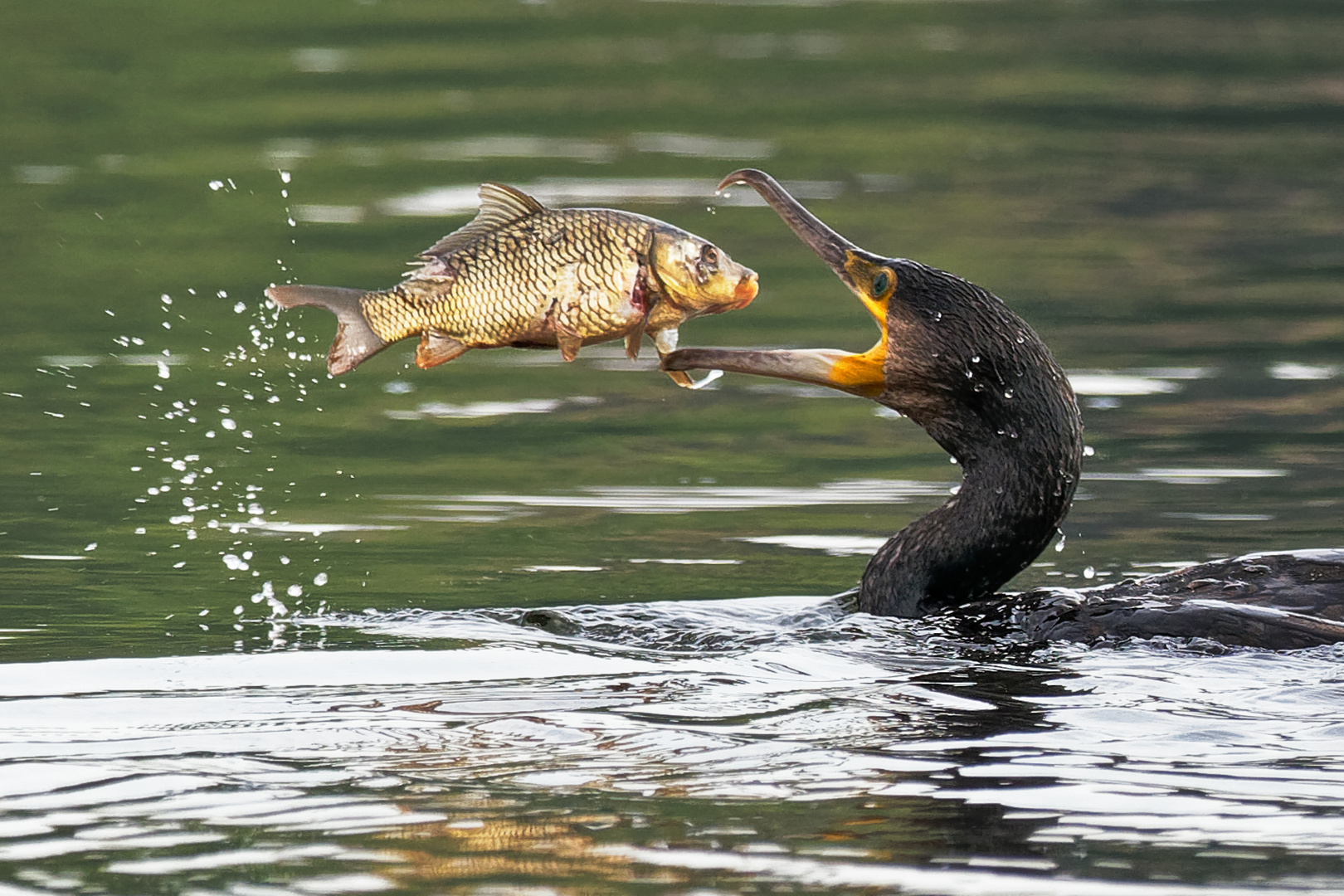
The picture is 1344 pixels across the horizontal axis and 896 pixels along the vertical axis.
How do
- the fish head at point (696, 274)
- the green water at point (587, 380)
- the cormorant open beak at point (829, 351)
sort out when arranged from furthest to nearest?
the cormorant open beak at point (829, 351)
the fish head at point (696, 274)
the green water at point (587, 380)

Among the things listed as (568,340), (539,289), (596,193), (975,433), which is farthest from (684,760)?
(596,193)

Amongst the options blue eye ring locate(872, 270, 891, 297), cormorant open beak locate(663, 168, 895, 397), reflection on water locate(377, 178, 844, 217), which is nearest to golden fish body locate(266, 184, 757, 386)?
cormorant open beak locate(663, 168, 895, 397)

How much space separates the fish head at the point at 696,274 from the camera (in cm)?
607

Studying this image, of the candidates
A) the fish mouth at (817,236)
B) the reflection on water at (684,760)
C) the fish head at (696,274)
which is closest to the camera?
the reflection on water at (684,760)

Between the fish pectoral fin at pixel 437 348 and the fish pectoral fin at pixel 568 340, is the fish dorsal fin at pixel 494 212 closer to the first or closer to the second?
the fish pectoral fin at pixel 437 348

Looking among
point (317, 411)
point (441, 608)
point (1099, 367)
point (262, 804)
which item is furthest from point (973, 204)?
point (262, 804)

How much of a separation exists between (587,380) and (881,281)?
4.60 meters

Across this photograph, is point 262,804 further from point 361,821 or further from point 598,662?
point 598,662

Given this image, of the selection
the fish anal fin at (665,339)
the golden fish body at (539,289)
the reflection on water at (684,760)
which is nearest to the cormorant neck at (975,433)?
the reflection on water at (684,760)

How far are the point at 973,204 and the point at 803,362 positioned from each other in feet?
30.5

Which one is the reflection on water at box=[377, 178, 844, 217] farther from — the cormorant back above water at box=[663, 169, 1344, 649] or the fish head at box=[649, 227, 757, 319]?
the fish head at box=[649, 227, 757, 319]

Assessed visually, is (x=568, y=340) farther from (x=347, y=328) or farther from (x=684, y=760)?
(x=684, y=760)

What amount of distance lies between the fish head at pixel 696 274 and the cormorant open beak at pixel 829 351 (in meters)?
0.91

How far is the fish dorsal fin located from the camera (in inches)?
247
